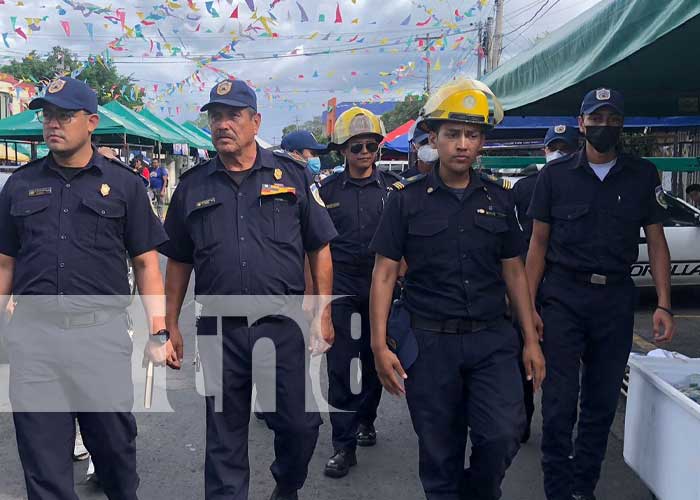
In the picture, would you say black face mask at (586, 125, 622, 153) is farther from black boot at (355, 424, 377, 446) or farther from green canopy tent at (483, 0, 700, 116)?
black boot at (355, 424, 377, 446)

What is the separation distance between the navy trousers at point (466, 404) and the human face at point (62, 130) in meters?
1.70

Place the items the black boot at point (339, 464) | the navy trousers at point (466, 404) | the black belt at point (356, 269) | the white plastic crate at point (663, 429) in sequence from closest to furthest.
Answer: the white plastic crate at point (663, 429) → the navy trousers at point (466, 404) → the black boot at point (339, 464) → the black belt at point (356, 269)

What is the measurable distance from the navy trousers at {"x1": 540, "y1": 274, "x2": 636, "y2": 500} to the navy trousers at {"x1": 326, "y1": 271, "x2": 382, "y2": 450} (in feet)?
3.90

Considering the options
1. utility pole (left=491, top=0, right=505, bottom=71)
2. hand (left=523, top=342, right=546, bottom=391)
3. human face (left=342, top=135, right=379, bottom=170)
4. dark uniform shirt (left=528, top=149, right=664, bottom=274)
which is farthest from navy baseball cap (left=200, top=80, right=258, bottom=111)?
utility pole (left=491, top=0, right=505, bottom=71)

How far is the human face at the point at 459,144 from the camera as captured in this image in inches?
121

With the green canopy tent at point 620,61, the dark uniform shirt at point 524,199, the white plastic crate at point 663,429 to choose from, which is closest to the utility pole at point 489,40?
the green canopy tent at point 620,61

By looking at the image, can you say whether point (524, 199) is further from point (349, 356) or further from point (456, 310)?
point (456, 310)

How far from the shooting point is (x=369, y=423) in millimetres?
4668

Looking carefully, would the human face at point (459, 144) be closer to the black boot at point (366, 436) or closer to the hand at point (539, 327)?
the hand at point (539, 327)

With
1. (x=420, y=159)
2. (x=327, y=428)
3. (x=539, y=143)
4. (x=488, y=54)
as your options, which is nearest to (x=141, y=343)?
(x=327, y=428)

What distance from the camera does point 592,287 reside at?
11.5 feet

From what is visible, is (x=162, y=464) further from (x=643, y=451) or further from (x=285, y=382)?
(x=643, y=451)

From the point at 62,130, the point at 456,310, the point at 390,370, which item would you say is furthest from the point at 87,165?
the point at 456,310

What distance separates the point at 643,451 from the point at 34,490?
265cm
